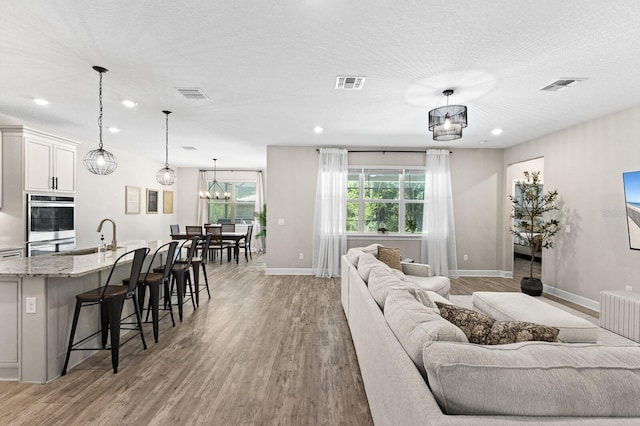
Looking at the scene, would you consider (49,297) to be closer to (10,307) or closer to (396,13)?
(10,307)

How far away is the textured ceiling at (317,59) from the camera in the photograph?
7.57 ft

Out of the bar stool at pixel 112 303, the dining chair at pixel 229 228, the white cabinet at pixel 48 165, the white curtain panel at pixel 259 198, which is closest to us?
the bar stool at pixel 112 303

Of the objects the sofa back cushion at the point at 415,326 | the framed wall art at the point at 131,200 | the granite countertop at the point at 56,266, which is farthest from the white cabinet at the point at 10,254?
the sofa back cushion at the point at 415,326

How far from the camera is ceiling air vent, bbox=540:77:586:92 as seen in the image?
3.40m

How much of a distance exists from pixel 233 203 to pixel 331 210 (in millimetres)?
5583

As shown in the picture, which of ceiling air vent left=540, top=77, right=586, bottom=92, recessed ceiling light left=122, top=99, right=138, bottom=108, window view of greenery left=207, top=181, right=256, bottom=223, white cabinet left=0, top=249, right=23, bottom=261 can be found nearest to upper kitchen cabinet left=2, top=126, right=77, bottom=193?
white cabinet left=0, top=249, right=23, bottom=261

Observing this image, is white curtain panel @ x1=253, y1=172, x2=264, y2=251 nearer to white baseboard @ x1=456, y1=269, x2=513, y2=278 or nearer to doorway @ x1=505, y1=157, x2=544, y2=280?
white baseboard @ x1=456, y1=269, x2=513, y2=278

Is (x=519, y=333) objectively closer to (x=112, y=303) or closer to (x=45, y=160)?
(x=112, y=303)

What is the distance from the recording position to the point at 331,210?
698cm

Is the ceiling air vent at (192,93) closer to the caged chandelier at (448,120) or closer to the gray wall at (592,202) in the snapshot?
the caged chandelier at (448,120)

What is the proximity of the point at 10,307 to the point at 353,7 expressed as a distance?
352 centimetres

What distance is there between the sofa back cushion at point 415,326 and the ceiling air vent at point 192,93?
3.23 metres

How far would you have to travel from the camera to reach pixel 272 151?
7.12 meters

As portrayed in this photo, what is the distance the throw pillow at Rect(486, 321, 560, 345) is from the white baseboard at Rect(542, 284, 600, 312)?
4.41 meters
